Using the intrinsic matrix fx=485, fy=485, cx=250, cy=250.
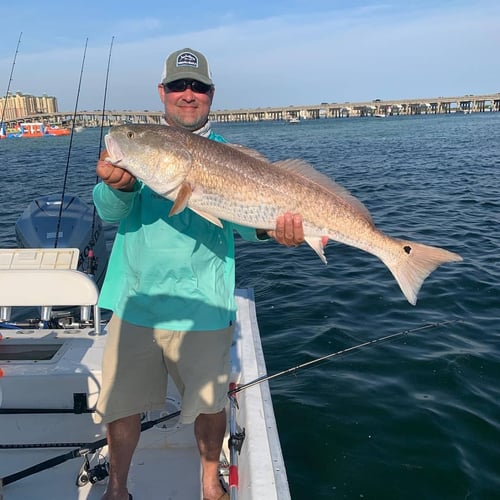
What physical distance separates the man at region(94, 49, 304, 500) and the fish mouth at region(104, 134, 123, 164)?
0.43 feet

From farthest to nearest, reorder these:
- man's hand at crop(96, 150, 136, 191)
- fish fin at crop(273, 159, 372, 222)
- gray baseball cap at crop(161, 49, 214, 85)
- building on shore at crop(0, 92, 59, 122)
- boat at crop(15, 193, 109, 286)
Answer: building on shore at crop(0, 92, 59, 122)
boat at crop(15, 193, 109, 286)
fish fin at crop(273, 159, 372, 222)
gray baseball cap at crop(161, 49, 214, 85)
man's hand at crop(96, 150, 136, 191)

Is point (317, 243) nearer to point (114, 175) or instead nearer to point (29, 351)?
point (114, 175)

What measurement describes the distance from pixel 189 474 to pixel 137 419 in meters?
0.94

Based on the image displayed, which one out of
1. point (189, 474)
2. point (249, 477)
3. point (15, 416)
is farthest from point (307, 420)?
point (15, 416)

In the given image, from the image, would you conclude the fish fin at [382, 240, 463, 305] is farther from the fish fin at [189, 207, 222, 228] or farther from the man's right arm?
the man's right arm

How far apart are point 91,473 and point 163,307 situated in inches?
64.0

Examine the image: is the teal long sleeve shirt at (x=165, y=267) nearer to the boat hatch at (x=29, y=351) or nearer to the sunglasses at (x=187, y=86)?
the sunglasses at (x=187, y=86)

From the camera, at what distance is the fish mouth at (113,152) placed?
2.98 metres

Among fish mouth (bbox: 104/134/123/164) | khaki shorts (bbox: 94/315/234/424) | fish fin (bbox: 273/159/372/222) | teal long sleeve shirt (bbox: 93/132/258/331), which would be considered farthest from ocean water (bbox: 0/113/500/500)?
fish mouth (bbox: 104/134/123/164)

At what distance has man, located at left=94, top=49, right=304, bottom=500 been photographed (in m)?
3.17

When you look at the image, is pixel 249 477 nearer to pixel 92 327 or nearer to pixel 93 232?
pixel 92 327

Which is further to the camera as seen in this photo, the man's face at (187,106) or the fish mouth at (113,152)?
the man's face at (187,106)

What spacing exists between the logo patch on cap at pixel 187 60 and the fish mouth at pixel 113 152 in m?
0.74

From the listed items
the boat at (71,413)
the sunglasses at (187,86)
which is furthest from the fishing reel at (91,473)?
the sunglasses at (187,86)
